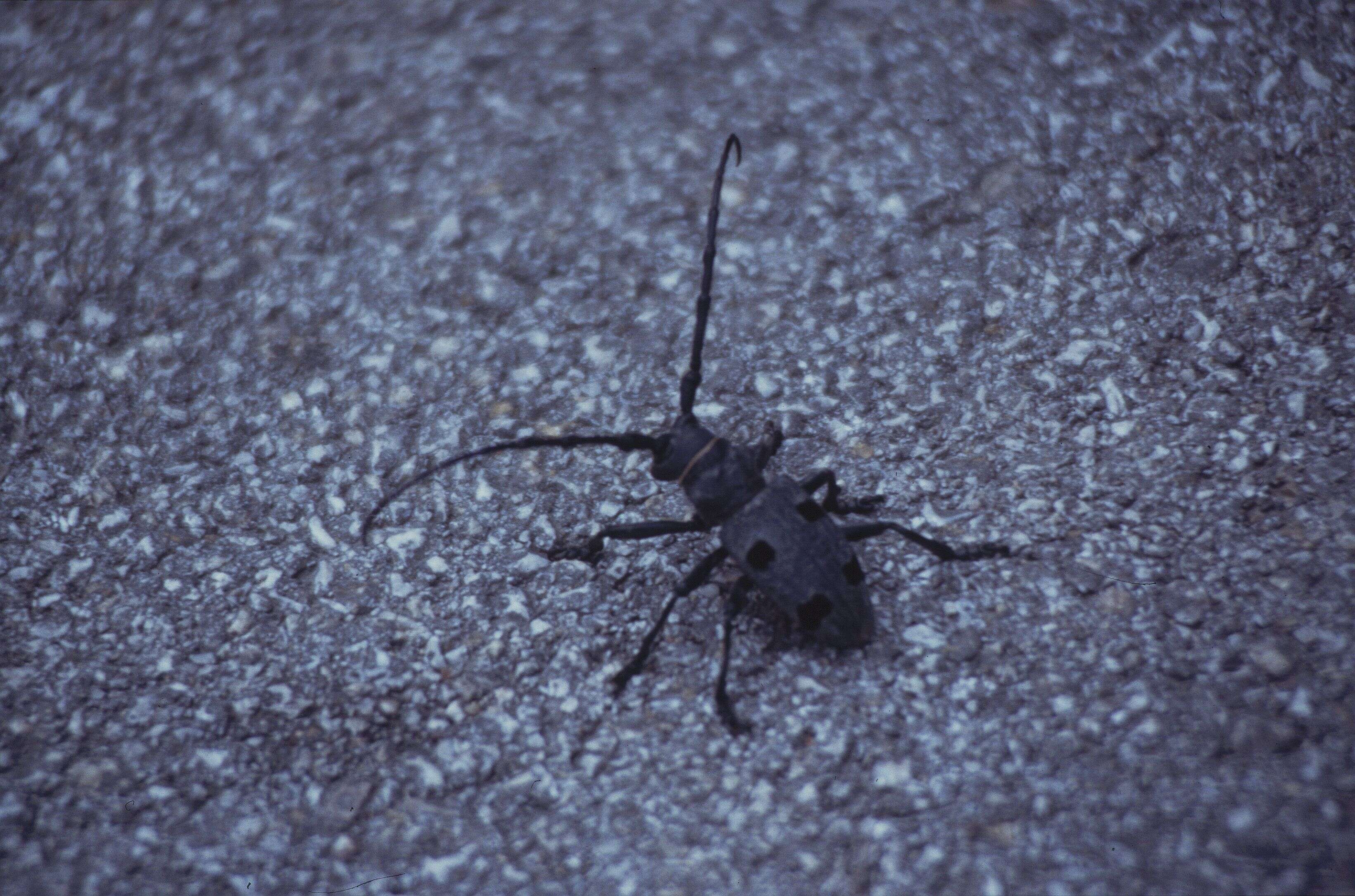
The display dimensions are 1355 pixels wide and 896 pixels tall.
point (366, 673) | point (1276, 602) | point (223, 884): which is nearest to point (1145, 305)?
point (1276, 602)

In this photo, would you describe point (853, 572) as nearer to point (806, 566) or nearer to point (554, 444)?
point (806, 566)

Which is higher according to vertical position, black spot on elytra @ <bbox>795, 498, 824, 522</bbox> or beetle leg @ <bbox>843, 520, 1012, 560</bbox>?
black spot on elytra @ <bbox>795, 498, 824, 522</bbox>

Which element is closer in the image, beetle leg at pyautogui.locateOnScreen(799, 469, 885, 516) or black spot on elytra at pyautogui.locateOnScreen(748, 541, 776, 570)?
black spot on elytra at pyautogui.locateOnScreen(748, 541, 776, 570)

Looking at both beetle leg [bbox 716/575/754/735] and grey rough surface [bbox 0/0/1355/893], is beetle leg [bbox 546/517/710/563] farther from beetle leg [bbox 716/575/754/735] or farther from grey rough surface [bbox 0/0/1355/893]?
beetle leg [bbox 716/575/754/735]

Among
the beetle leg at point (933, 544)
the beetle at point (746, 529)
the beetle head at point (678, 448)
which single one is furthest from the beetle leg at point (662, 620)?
the beetle leg at point (933, 544)

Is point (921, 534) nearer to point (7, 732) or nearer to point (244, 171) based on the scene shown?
point (7, 732)

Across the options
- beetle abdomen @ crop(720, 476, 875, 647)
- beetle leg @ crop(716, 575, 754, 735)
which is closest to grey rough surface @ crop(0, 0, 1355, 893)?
beetle leg @ crop(716, 575, 754, 735)

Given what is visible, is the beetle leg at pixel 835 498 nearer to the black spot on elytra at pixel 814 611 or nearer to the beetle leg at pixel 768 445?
the beetle leg at pixel 768 445

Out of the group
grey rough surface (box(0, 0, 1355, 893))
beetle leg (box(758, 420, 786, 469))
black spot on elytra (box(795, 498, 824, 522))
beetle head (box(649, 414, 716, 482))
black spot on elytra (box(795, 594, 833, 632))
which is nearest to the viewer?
grey rough surface (box(0, 0, 1355, 893))
